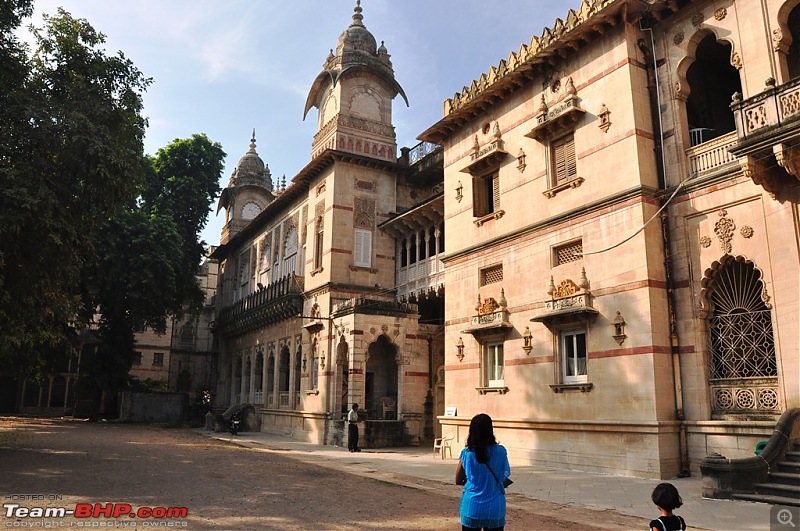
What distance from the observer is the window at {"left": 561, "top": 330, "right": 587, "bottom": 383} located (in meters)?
14.8

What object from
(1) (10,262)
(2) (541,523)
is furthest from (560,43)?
(1) (10,262)

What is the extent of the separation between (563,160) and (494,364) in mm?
6272

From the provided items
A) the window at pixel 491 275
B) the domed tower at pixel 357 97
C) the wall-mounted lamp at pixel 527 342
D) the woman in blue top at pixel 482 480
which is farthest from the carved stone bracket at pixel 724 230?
the domed tower at pixel 357 97

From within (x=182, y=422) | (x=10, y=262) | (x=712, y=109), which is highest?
(x=712, y=109)

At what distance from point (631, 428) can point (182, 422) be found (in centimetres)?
2976

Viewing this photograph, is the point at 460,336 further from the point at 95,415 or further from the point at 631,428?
the point at 95,415

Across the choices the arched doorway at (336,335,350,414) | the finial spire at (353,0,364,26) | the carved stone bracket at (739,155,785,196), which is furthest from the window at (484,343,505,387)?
the finial spire at (353,0,364,26)

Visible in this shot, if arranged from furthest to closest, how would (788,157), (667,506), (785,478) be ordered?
(788,157) < (785,478) < (667,506)

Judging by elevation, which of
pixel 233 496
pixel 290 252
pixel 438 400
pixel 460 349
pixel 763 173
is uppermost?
pixel 290 252

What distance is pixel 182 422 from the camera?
35.5 metres

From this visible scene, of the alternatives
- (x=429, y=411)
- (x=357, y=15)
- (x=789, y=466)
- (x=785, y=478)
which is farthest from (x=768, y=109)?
(x=357, y=15)

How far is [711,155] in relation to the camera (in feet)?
43.0

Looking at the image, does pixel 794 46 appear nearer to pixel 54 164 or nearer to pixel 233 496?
pixel 233 496

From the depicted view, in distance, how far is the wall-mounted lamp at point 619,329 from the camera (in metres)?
13.5
